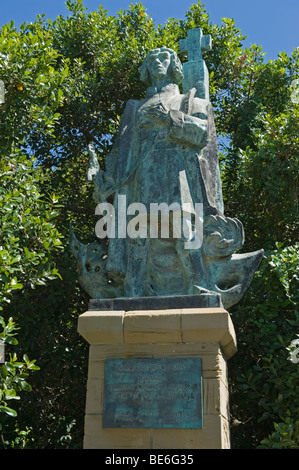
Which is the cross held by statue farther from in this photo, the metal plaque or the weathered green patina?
the metal plaque

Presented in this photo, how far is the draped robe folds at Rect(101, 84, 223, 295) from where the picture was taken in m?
5.45

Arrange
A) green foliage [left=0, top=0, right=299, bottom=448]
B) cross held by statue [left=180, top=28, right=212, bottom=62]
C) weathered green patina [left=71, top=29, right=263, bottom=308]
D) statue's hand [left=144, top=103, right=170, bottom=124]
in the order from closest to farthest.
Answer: weathered green patina [left=71, top=29, right=263, bottom=308], statue's hand [left=144, top=103, right=170, bottom=124], green foliage [left=0, top=0, right=299, bottom=448], cross held by statue [left=180, top=28, right=212, bottom=62]

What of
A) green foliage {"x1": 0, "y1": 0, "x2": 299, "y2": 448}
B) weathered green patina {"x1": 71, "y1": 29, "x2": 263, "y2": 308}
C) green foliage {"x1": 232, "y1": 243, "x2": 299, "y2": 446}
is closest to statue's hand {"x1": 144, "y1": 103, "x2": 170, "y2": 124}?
weathered green patina {"x1": 71, "y1": 29, "x2": 263, "y2": 308}

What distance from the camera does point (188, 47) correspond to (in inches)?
272

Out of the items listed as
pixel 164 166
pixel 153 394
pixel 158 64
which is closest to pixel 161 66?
pixel 158 64

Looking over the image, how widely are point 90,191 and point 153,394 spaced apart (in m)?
4.21

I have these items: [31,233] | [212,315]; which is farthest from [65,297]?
[212,315]

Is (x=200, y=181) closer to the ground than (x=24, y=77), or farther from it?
→ closer to the ground

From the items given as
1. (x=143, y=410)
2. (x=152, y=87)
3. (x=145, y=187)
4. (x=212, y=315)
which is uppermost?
(x=152, y=87)

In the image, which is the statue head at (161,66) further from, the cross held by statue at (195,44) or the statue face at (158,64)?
the cross held by statue at (195,44)

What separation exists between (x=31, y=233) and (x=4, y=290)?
0.99 meters

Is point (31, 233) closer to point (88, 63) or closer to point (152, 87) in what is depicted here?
point (152, 87)

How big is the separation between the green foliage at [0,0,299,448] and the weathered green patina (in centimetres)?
76

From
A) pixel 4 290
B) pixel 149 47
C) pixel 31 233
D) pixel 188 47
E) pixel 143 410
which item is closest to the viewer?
pixel 143 410
